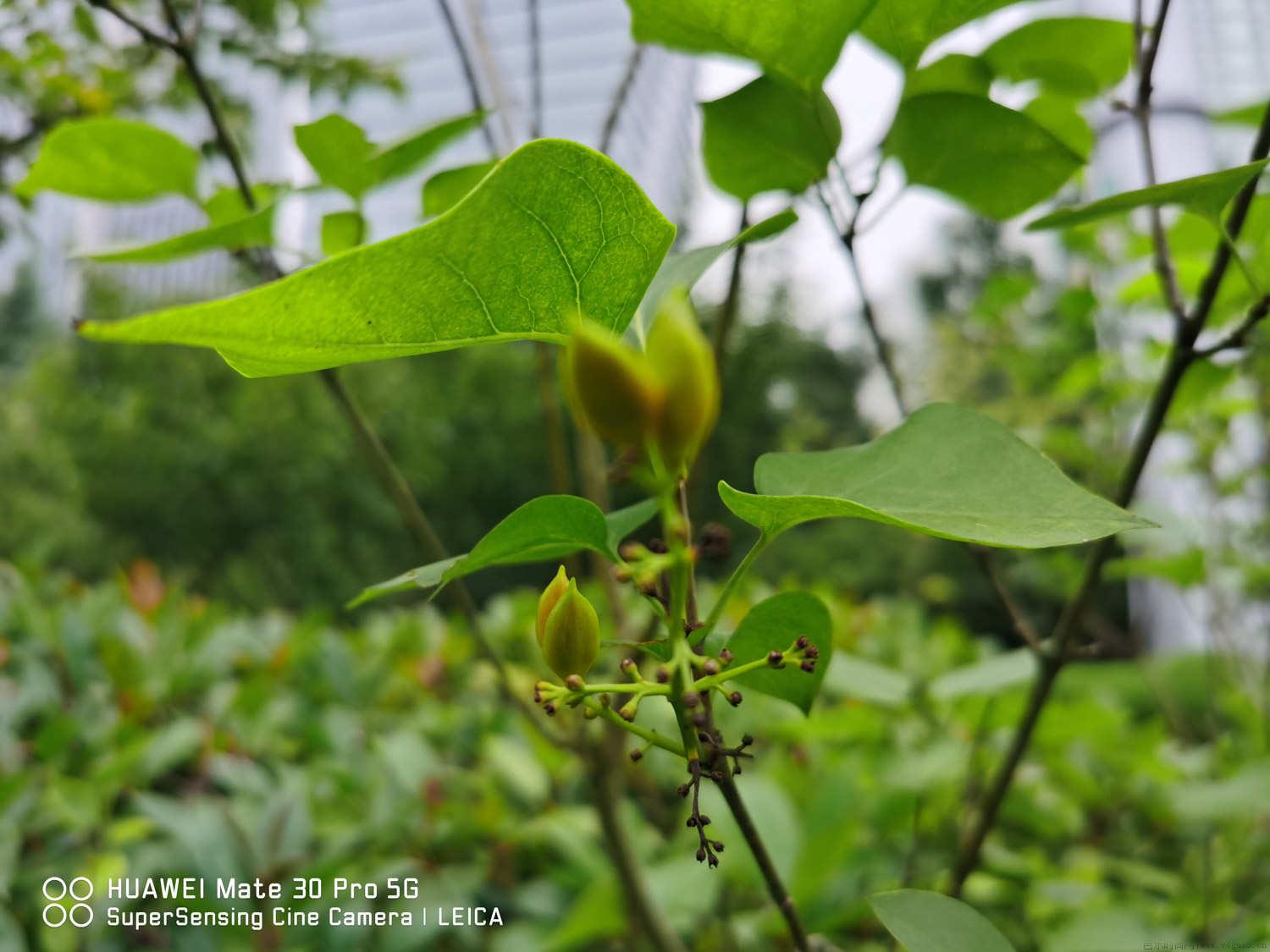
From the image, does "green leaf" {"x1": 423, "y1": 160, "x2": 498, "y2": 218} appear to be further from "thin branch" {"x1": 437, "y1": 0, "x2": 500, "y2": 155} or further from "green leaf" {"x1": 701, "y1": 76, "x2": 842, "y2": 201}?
"thin branch" {"x1": 437, "y1": 0, "x2": 500, "y2": 155}

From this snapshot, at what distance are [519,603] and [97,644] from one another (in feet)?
2.60

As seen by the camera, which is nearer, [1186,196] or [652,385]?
[652,385]

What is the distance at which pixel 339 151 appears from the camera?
0.40 metres

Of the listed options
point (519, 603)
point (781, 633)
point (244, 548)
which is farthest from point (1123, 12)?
point (244, 548)

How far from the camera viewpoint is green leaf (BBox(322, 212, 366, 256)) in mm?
434

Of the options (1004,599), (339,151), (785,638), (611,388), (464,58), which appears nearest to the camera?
(611,388)

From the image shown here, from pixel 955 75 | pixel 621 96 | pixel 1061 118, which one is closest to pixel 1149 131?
pixel 1061 118

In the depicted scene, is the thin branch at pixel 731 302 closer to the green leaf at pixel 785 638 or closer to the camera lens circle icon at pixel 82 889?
the green leaf at pixel 785 638

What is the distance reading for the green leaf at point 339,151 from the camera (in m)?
0.39

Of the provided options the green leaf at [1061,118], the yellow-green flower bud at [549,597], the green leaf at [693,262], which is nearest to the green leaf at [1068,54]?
the green leaf at [1061,118]

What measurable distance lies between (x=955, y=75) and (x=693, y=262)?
200mm

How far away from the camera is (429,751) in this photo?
1127mm

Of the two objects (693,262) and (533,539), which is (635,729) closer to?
(533,539)

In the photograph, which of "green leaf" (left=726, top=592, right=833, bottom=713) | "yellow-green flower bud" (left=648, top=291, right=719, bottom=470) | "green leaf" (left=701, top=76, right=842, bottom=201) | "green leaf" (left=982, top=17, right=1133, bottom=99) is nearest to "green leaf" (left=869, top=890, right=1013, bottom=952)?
"green leaf" (left=726, top=592, right=833, bottom=713)
